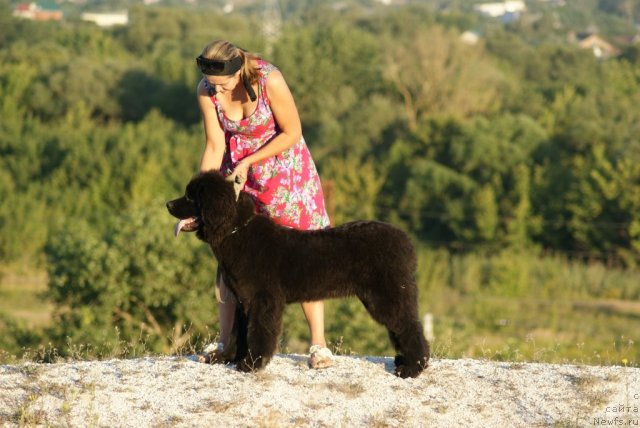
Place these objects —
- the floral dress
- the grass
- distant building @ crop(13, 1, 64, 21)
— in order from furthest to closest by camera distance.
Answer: distant building @ crop(13, 1, 64, 21)
the grass
the floral dress

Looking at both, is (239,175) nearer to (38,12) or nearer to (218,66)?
(218,66)

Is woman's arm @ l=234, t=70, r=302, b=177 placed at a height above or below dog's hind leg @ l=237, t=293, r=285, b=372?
above

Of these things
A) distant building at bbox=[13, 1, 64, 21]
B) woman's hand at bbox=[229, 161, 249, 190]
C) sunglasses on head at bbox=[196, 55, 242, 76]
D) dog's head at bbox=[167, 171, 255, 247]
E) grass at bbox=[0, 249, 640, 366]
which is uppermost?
sunglasses on head at bbox=[196, 55, 242, 76]

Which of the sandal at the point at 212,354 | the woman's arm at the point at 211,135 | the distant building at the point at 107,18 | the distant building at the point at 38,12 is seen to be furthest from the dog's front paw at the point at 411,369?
the distant building at the point at 107,18

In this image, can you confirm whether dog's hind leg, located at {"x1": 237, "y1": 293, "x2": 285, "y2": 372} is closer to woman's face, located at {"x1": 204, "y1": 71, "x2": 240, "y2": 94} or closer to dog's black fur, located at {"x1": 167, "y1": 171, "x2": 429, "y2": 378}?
dog's black fur, located at {"x1": 167, "y1": 171, "x2": 429, "y2": 378}

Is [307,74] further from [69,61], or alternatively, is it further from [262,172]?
[262,172]

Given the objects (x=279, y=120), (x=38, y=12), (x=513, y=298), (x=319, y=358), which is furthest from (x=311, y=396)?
(x=38, y=12)

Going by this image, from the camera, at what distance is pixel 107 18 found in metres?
83.2

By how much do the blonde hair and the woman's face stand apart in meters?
0.06

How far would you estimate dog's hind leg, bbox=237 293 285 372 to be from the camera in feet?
22.4

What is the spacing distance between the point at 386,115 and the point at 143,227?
33.3 metres

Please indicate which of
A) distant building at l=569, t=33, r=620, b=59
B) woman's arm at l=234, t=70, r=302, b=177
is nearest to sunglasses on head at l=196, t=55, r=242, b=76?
woman's arm at l=234, t=70, r=302, b=177

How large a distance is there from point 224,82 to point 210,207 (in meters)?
0.86

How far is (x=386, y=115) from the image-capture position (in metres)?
54.2
